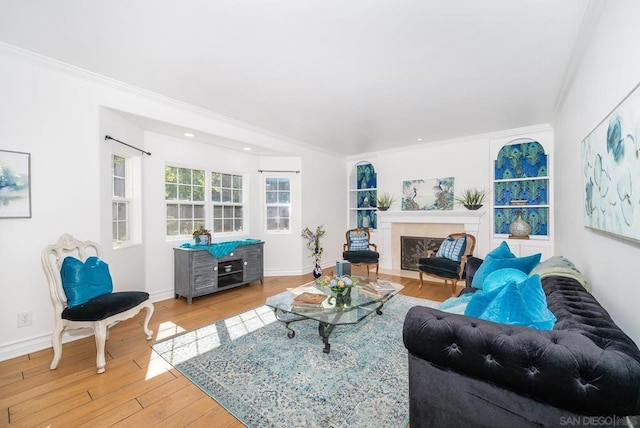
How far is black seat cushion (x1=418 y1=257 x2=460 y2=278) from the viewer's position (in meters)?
4.18

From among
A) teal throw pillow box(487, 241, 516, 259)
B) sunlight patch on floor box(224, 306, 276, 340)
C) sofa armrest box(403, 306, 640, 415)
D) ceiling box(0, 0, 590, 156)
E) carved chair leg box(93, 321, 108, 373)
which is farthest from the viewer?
sunlight patch on floor box(224, 306, 276, 340)

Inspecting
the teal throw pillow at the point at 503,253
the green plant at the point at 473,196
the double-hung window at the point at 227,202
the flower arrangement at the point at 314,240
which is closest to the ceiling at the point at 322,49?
the double-hung window at the point at 227,202

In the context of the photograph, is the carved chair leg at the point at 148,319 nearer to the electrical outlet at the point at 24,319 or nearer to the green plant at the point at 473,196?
the electrical outlet at the point at 24,319

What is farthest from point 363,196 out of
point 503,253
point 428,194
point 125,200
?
point 125,200

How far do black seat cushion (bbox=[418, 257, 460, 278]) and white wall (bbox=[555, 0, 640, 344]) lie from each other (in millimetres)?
1472

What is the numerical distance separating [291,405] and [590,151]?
280cm

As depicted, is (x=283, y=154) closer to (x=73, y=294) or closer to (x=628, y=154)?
(x=73, y=294)

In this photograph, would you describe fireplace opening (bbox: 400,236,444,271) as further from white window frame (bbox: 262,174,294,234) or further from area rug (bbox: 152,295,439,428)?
area rug (bbox: 152,295,439,428)

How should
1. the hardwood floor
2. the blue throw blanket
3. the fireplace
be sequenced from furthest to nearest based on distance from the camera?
the fireplace → the blue throw blanket → the hardwood floor

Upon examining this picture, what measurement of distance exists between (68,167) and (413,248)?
18.2 ft

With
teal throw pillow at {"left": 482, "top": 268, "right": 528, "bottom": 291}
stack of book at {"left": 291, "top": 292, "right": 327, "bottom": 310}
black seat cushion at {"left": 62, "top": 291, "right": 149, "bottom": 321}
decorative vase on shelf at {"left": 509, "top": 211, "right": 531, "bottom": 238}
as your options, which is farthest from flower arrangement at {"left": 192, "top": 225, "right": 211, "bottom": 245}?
decorative vase on shelf at {"left": 509, "top": 211, "right": 531, "bottom": 238}

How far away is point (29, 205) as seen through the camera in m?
2.46

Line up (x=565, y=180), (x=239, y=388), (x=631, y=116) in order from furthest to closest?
1. (x=565, y=180)
2. (x=239, y=388)
3. (x=631, y=116)

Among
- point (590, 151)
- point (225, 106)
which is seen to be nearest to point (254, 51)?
point (225, 106)
